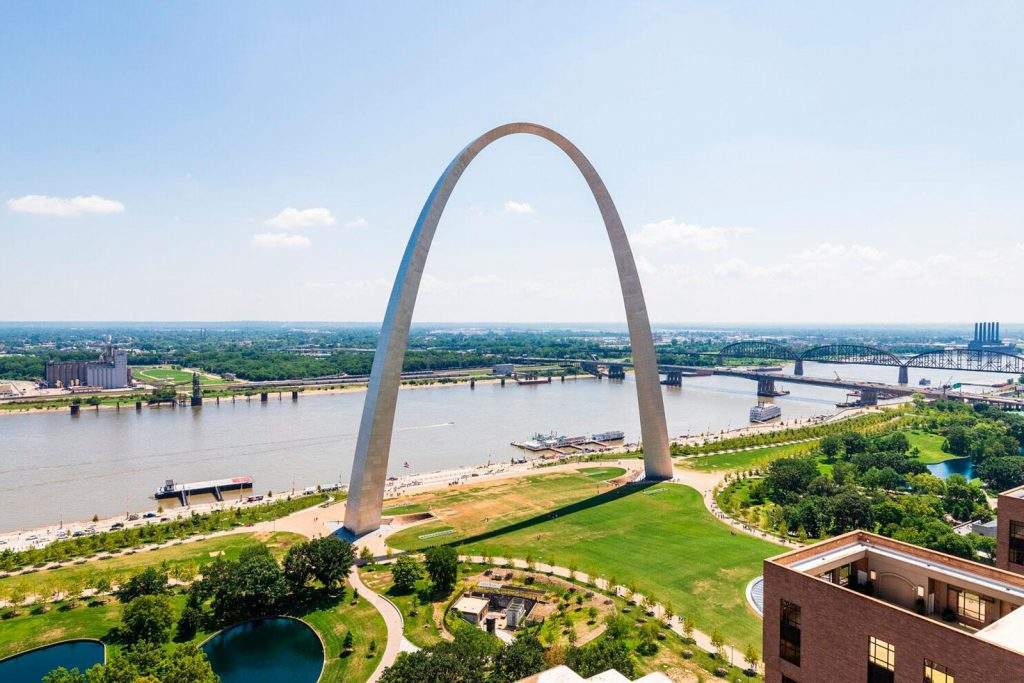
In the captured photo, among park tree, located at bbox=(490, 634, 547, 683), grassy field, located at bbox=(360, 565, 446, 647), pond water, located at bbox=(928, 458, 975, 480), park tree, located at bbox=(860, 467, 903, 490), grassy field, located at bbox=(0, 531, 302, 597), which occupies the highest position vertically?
park tree, located at bbox=(490, 634, 547, 683)

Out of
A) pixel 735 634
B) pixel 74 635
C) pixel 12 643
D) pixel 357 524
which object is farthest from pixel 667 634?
pixel 12 643

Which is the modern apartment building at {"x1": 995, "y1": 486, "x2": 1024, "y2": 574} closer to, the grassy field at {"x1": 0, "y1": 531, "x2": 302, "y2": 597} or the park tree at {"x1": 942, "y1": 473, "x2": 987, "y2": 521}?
the park tree at {"x1": 942, "y1": 473, "x2": 987, "y2": 521}

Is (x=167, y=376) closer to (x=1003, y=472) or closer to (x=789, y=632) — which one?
(x=1003, y=472)

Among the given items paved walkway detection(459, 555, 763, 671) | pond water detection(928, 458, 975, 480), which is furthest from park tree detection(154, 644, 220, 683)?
pond water detection(928, 458, 975, 480)

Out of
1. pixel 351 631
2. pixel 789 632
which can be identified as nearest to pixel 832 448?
pixel 351 631

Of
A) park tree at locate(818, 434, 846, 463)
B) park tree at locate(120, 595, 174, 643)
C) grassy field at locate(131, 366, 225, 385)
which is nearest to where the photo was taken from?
park tree at locate(120, 595, 174, 643)

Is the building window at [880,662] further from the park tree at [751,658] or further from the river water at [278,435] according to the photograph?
the river water at [278,435]

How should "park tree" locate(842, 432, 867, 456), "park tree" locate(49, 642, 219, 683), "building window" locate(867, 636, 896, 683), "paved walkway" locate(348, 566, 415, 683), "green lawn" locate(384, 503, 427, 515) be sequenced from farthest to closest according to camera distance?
1. "park tree" locate(842, 432, 867, 456)
2. "green lawn" locate(384, 503, 427, 515)
3. "paved walkway" locate(348, 566, 415, 683)
4. "park tree" locate(49, 642, 219, 683)
5. "building window" locate(867, 636, 896, 683)
